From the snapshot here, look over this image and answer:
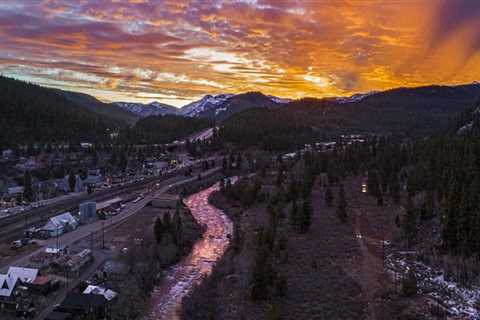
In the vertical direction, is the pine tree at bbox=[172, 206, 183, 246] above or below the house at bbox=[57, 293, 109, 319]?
above

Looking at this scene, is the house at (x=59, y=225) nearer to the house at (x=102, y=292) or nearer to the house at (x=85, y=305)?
the house at (x=102, y=292)

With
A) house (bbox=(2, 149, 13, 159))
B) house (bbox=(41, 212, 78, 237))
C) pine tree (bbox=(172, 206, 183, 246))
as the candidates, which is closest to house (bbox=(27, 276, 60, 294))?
pine tree (bbox=(172, 206, 183, 246))

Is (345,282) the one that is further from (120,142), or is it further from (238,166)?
(120,142)

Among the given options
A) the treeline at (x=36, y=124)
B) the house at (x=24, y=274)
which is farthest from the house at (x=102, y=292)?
the treeline at (x=36, y=124)

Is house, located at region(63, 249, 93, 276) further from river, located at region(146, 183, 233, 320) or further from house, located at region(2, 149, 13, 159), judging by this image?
house, located at region(2, 149, 13, 159)

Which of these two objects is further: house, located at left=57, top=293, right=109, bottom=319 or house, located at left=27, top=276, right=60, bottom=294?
house, located at left=27, top=276, right=60, bottom=294

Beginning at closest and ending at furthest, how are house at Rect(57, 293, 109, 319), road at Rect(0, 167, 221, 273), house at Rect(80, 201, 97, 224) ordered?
house at Rect(57, 293, 109, 319) → road at Rect(0, 167, 221, 273) → house at Rect(80, 201, 97, 224)

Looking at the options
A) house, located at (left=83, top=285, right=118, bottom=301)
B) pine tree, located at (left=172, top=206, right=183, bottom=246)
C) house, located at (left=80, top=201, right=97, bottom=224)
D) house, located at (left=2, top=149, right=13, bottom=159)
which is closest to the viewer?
house, located at (left=83, top=285, right=118, bottom=301)
